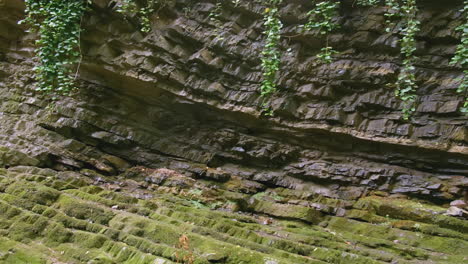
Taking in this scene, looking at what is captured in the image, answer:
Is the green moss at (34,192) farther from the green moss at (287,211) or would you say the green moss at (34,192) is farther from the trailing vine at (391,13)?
the trailing vine at (391,13)

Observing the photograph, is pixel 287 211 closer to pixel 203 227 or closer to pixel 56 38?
pixel 203 227

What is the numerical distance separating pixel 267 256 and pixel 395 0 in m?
5.42

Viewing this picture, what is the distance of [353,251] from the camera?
15.5 ft

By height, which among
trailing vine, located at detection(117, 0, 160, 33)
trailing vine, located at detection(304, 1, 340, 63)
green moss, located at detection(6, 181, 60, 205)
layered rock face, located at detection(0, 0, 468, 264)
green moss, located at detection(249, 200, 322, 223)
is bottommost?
green moss, located at detection(6, 181, 60, 205)

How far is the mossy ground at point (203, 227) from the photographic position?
426cm

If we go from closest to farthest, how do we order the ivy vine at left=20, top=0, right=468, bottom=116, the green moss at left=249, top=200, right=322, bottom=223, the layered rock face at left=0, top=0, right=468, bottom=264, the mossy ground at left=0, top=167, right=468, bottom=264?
1. the mossy ground at left=0, top=167, right=468, bottom=264
2. the green moss at left=249, top=200, right=322, bottom=223
3. the layered rock face at left=0, top=0, right=468, bottom=264
4. the ivy vine at left=20, top=0, right=468, bottom=116

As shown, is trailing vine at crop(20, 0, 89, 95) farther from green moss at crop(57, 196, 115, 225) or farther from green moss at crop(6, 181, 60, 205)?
green moss at crop(57, 196, 115, 225)

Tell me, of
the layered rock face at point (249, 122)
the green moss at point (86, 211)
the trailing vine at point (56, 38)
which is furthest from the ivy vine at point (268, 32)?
the green moss at point (86, 211)

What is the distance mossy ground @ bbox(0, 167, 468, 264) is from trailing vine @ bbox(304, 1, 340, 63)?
9.22 ft

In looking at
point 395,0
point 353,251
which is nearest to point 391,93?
point 395,0

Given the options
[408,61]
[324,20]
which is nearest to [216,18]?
[324,20]

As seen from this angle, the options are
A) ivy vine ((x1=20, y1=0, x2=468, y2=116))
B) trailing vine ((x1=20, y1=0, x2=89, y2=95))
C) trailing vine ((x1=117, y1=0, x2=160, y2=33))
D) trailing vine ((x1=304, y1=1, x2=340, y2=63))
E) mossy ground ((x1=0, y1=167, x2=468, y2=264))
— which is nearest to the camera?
mossy ground ((x1=0, y1=167, x2=468, y2=264))

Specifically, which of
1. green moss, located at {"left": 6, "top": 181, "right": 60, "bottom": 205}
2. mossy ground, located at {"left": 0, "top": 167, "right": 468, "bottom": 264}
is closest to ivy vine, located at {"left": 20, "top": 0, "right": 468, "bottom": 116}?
mossy ground, located at {"left": 0, "top": 167, "right": 468, "bottom": 264}

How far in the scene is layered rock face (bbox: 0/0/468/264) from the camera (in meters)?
6.33
